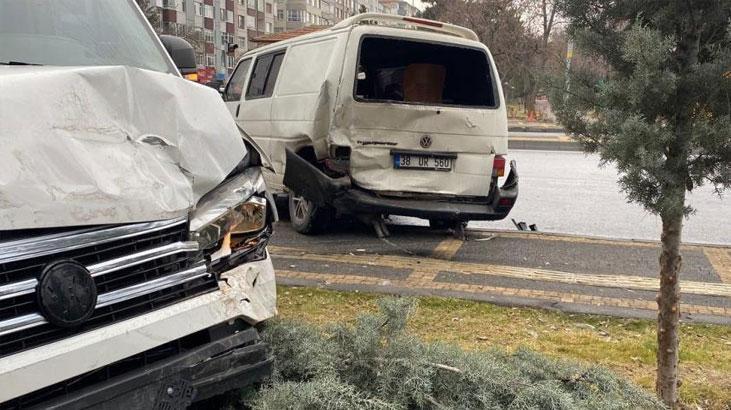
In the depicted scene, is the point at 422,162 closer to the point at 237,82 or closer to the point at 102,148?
the point at 237,82

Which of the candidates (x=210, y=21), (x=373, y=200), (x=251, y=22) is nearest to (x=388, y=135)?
(x=373, y=200)

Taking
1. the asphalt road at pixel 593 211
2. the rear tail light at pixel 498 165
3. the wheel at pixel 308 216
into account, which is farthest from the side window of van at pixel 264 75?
the rear tail light at pixel 498 165

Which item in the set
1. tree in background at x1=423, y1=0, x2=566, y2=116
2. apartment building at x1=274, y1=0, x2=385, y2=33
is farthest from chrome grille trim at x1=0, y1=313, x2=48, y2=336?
apartment building at x1=274, y1=0, x2=385, y2=33

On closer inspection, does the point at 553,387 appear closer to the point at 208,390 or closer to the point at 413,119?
the point at 208,390

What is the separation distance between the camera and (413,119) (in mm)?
6691

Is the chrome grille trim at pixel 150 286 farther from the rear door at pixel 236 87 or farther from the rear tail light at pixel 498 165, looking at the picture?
the rear door at pixel 236 87

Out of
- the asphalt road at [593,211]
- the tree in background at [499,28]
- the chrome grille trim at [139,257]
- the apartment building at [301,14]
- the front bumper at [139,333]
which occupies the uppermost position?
the apartment building at [301,14]

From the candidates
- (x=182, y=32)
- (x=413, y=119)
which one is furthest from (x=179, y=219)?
(x=182, y=32)

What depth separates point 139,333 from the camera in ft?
7.29

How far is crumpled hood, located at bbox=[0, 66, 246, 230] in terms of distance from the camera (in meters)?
2.08

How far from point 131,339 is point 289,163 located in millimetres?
4834

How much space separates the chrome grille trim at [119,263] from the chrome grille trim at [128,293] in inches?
3.0

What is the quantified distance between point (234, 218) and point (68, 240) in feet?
2.61

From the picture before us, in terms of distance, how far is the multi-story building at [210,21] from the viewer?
53.0m
